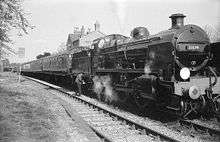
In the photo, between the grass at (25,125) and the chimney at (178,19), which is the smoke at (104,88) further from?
the chimney at (178,19)

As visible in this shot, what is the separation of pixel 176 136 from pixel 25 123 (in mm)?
4572

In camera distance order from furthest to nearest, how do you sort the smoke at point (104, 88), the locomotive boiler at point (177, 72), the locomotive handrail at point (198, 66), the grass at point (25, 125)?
the smoke at point (104, 88), the locomotive handrail at point (198, 66), the locomotive boiler at point (177, 72), the grass at point (25, 125)

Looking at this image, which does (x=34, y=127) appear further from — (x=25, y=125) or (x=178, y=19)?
(x=178, y=19)

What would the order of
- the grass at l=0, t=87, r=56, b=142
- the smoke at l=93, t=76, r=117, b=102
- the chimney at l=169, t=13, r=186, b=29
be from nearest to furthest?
the grass at l=0, t=87, r=56, b=142
the chimney at l=169, t=13, r=186, b=29
the smoke at l=93, t=76, r=117, b=102

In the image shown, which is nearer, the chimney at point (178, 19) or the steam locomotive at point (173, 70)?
the steam locomotive at point (173, 70)

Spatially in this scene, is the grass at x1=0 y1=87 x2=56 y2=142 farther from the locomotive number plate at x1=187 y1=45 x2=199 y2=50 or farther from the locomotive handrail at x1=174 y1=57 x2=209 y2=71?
the locomotive number plate at x1=187 y1=45 x2=199 y2=50

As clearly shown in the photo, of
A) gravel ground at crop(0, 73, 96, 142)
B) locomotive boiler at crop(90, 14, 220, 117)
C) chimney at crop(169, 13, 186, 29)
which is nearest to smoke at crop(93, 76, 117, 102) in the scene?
locomotive boiler at crop(90, 14, 220, 117)

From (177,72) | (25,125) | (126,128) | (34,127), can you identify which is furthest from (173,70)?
(25,125)

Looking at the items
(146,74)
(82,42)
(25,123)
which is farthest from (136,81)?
(82,42)

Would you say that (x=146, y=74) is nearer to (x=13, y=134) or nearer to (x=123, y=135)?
(x=123, y=135)

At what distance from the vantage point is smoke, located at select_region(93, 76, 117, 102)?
15.5m

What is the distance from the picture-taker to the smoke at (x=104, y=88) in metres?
15.5

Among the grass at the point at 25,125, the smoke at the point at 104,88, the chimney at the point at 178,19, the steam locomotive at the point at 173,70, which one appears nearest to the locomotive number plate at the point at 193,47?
the steam locomotive at the point at 173,70

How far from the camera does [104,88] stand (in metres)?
16.4
